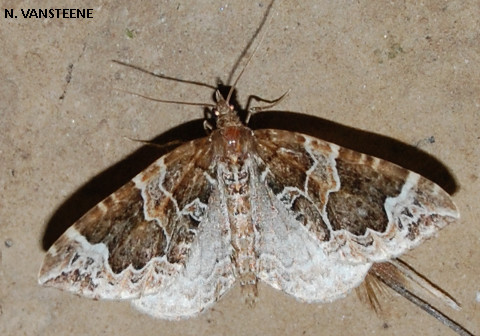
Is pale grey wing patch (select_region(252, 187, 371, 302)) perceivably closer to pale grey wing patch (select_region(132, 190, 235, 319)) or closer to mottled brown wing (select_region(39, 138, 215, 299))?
pale grey wing patch (select_region(132, 190, 235, 319))

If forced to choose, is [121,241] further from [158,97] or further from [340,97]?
[340,97]

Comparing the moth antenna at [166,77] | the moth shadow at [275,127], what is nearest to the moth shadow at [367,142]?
the moth shadow at [275,127]

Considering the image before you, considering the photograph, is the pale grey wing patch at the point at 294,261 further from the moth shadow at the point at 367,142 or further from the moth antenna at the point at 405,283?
the moth shadow at the point at 367,142

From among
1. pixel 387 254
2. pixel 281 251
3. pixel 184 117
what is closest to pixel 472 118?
pixel 387 254

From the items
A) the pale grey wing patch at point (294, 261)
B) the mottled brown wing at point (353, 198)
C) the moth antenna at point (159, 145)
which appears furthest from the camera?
the moth antenna at point (159, 145)

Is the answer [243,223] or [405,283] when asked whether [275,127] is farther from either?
[405,283]

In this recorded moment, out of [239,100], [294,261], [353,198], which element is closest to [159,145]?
[239,100]

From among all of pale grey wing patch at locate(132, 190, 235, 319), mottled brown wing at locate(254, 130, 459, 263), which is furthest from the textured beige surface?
mottled brown wing at locate(254, 130, 459, 263)
